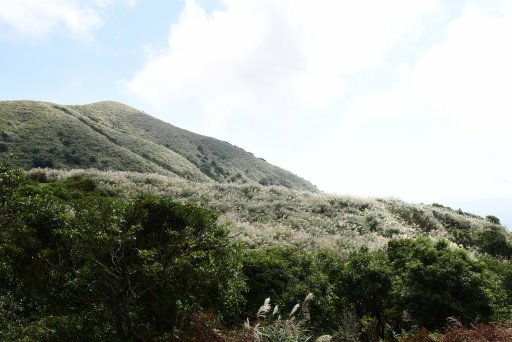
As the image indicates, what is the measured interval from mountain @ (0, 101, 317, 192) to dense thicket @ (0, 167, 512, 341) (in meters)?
40.2

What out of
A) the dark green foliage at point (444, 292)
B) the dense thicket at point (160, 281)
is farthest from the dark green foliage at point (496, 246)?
the dark green foliage at point (444, 292)

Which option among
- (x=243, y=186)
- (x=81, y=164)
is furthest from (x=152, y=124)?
(x=243, y=186)

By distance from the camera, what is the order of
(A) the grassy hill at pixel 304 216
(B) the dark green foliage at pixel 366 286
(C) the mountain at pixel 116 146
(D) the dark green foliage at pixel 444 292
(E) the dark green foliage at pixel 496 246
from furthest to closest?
(C) the mountain at pixel 116 146, (E) the dark green foliage at pixel 496 246, (A) the grassy hill at pixel 304 216, (B) the dark green foliage at pixel 366 286, (D) the dark green foliage at pixel 444 292

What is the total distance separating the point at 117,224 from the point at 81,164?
7178 cm

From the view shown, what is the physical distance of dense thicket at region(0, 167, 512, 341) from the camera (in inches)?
311

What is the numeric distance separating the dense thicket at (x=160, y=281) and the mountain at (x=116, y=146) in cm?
4020

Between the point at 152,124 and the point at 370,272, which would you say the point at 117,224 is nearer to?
the point at 370,272

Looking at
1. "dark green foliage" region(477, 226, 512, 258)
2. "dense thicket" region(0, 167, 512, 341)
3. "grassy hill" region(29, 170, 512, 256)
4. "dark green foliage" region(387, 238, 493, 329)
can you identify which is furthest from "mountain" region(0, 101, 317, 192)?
"dark green foliage" region(387, 238, 493, 329)

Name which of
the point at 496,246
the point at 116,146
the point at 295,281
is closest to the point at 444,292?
the point at 295,281

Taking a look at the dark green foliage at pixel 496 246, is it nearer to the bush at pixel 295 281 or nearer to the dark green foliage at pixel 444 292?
the dark green foliage at pixel 444 292

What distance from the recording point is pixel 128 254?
8367mm

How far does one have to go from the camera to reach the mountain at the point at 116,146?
7494 cm

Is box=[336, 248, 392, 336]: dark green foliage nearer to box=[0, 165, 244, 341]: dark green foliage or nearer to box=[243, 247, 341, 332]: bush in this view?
box=[243, 247, 341, 332]: bush

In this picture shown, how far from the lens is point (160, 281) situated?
7.86m
